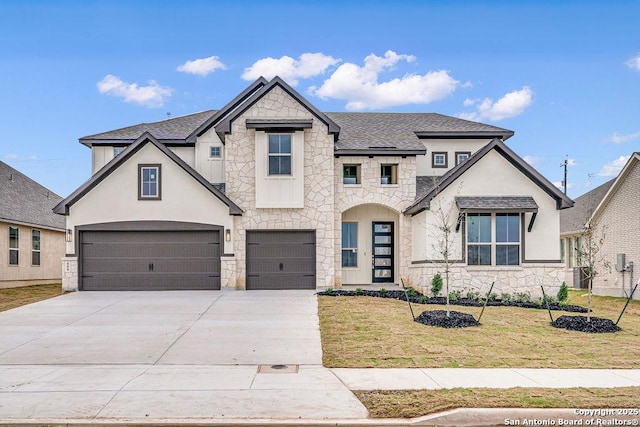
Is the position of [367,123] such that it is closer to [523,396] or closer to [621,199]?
[621,199]

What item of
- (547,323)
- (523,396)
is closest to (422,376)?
(523,396)

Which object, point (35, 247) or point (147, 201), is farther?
point (35, 247)

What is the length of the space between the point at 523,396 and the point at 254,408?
362cm

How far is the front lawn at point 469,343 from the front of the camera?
10.1m

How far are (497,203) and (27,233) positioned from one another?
21.6 metres

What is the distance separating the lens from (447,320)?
45.2 feet

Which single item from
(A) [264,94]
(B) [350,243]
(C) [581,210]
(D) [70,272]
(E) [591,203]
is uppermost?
(A) [264,94]

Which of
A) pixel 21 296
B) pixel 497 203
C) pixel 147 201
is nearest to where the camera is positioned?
pixel 497 203

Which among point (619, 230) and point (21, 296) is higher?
point (619, 230)

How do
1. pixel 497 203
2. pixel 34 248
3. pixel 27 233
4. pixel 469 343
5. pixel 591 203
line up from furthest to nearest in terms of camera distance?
pixel 591 203
pixel 34 248
pixel 27 233
pixel 497 203
pixel 469 343

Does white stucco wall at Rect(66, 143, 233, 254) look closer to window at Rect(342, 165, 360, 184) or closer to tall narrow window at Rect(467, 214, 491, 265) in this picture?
window at Rect(342, 165, 360, 184)

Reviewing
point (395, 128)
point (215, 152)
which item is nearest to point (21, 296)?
point (215, 152)

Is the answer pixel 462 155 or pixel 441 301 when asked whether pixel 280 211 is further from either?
pixel 462 155

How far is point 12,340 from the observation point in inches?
480
